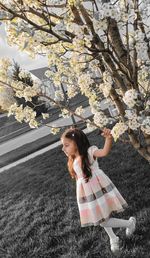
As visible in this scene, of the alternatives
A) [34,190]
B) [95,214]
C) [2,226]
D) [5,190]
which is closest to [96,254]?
[95,214]

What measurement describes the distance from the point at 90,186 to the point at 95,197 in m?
0.13

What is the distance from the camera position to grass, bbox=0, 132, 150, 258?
4598mm

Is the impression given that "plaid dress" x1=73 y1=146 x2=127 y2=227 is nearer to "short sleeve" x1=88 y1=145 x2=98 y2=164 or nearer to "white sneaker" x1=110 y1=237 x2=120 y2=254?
"short sleeve" x1=88 y1=145 x2=98 y2=164

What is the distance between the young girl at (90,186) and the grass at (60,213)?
385 millimetres

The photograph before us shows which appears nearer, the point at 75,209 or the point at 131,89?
the point at 131,89

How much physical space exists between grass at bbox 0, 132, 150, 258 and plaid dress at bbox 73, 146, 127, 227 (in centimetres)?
42

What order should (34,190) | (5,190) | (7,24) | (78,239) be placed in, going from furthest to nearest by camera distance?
(5,190) < (34,190) < (78,239) < (7,24)

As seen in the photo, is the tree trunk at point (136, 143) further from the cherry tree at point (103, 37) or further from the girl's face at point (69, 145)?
the girl's face at point (69, 145)

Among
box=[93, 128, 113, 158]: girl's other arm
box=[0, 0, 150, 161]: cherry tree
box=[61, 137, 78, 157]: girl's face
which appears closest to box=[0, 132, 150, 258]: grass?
box=[93, 128, 113, 158]: girl's other arm

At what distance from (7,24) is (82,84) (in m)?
0.94

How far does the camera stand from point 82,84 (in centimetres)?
381

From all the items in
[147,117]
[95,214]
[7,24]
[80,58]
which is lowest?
[95,214]

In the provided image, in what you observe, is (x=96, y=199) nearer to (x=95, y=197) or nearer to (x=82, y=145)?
(x=95, y=197)

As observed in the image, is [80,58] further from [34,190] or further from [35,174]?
[35,174]
